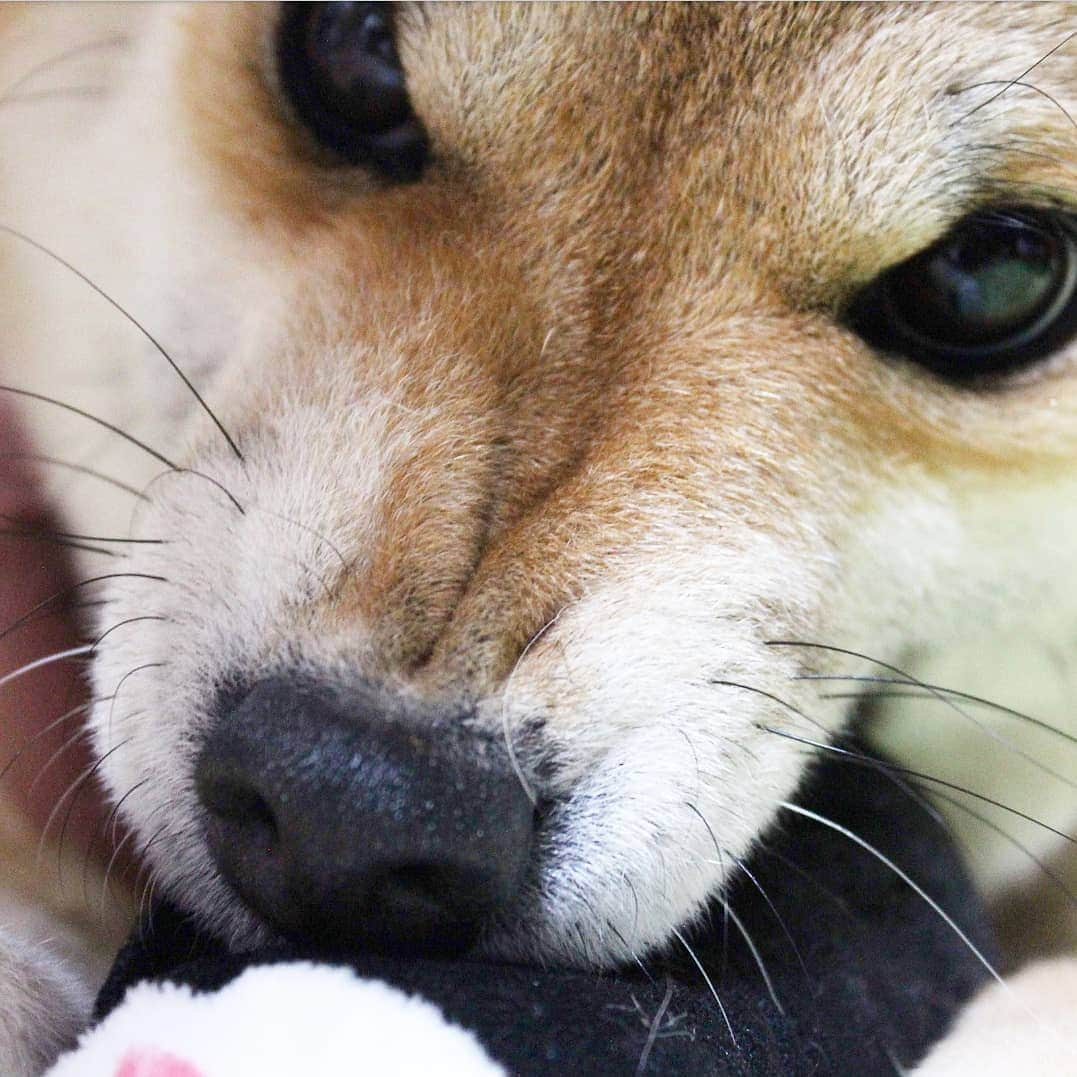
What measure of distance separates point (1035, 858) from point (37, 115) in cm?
149

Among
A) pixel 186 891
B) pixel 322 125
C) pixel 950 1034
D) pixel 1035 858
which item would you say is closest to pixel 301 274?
pixel 322 125

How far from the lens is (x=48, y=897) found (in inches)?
39.3

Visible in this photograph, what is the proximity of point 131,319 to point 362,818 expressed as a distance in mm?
616

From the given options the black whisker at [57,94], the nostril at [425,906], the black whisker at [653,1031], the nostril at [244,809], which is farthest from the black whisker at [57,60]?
the black whisker at [653,1031]

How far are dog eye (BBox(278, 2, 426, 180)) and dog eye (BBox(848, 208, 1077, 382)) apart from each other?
1.57ft

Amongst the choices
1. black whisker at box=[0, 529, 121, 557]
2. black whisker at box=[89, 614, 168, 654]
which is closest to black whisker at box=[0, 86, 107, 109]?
black whisker at box=[0, 529, 121, 557]

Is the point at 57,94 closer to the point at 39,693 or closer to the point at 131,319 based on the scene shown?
the point at 131,319

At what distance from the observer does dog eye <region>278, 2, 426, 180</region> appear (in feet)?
3.66

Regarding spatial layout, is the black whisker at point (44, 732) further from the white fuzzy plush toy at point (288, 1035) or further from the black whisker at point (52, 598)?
the white fuzzy plush toy at point (288, 1035)

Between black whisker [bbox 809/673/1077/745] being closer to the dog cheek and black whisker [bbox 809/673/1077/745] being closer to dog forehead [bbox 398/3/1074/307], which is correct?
dog forehead [bbox 398/3/1074/307]

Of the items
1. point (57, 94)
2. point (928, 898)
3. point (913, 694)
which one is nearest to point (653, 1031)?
point (928, 898)

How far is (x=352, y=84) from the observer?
113cm

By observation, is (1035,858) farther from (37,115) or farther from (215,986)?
(37,115)

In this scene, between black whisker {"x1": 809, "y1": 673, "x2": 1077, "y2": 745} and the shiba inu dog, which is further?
black whisker {"x1": 809, "y1": 673, "x2": 1077, "y2": 745}
